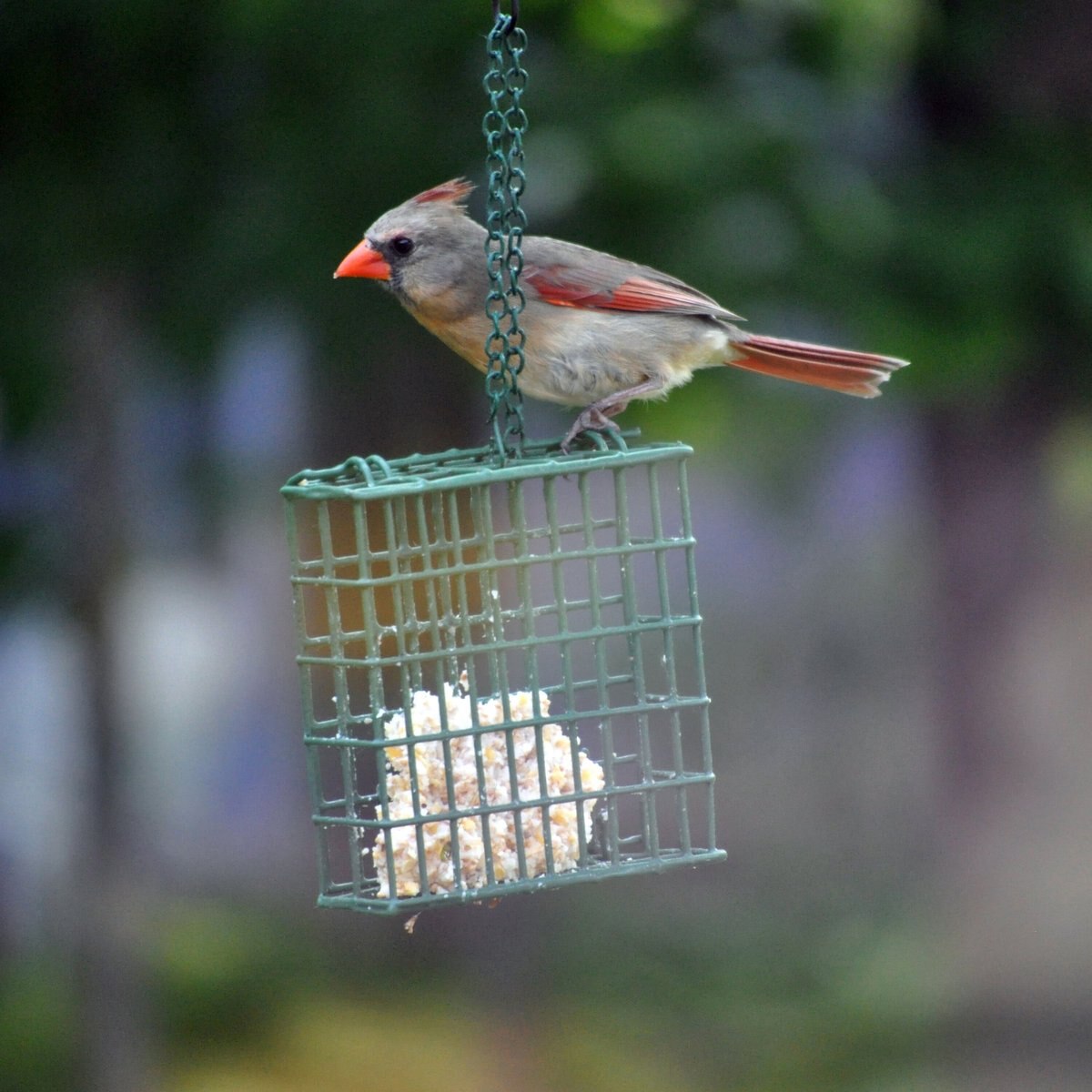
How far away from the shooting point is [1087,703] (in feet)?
30.2

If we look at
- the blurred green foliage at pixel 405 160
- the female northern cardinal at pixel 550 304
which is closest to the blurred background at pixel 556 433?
the blurred green foliage at pixel 405 160

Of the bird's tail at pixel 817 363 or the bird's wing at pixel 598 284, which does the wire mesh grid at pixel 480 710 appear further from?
the bird's tail at pixel 817 363

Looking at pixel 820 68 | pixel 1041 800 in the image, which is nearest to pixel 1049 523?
pixel 1041 800

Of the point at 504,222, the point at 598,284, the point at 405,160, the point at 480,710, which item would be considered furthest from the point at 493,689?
the point at 405,160

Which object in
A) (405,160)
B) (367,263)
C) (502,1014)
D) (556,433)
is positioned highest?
(405,160)

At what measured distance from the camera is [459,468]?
3342mm

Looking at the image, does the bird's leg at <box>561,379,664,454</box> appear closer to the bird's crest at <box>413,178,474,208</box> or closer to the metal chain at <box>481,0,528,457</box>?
the metal chain at <box>481,0,528,457</box>

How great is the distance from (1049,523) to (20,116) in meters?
A: 4.99

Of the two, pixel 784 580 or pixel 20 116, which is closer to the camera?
pixel 20 116

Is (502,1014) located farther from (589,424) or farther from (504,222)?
(504,222)

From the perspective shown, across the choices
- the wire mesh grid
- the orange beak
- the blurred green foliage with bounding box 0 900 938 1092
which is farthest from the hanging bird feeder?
the blurred green foliage with bounding box 0 900 938 1092

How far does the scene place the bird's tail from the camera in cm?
430

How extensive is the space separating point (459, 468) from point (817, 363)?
1372mm

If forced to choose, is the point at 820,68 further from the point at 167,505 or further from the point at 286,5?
the point at 167,505
